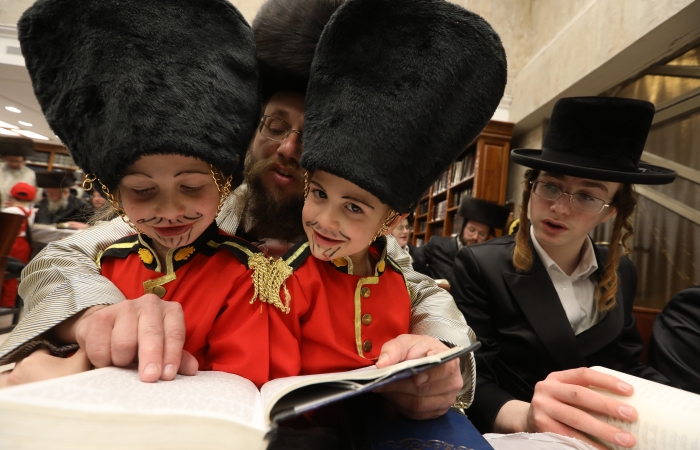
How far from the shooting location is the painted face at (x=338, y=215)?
2.44 feet

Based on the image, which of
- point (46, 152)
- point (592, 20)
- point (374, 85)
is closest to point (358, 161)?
point (374, 85)

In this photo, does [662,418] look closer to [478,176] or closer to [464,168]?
[478,176]

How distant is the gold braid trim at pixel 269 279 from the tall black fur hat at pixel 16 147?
174 inches

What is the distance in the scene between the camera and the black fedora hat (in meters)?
1.38

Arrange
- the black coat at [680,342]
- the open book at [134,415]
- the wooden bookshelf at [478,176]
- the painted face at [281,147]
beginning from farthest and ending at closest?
1. the wooden bookshelf at [478,176]
2. the black coat at [680,342]
3. the painted face at [281,147]
4. the open book at [134,415]

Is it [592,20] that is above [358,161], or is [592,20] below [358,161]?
above

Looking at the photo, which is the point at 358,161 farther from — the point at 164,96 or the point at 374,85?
the point at 164,96

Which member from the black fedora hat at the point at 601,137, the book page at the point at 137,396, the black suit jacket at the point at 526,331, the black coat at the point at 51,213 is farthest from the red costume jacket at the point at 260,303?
the black coat at the point at 51,213

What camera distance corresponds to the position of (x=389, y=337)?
0.90 m

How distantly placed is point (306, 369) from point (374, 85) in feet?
1.82

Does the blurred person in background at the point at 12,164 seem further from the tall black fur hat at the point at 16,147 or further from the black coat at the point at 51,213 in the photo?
the black coat at the point at 51,213

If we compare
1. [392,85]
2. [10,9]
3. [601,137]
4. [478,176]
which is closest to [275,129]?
[392,85]

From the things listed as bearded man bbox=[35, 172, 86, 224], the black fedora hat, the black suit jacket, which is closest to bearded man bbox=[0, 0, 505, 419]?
the black suit jacket

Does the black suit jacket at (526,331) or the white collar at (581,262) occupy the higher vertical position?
the white collar at (581,262)
